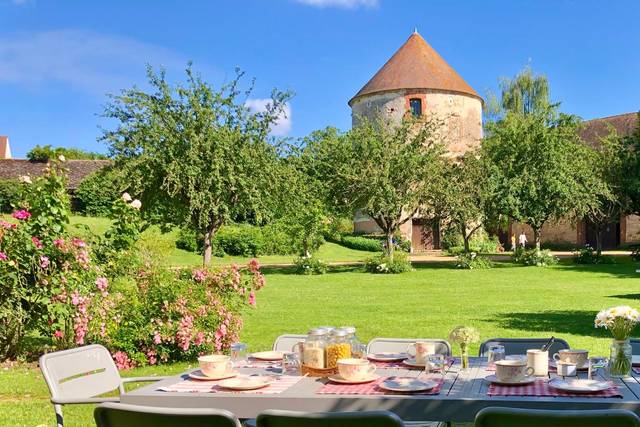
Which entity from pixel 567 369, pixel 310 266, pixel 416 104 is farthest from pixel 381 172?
pixel 567 369

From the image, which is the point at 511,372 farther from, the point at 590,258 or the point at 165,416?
the point at 590,258

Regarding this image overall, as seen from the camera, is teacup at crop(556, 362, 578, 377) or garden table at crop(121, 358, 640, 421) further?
teacup at crop(556, 362, 578, 377)

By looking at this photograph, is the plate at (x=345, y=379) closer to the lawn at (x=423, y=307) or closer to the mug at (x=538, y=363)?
the mug at (x=538, y=363)

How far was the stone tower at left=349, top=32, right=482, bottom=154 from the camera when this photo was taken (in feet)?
119

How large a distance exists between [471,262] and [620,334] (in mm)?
22708

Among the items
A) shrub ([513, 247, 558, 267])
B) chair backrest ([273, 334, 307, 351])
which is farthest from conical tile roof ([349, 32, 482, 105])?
chair backrest ([273, 334, 307, 351])

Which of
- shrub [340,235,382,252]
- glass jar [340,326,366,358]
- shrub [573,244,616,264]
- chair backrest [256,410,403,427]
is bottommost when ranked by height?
shrub [573,244,616,264]

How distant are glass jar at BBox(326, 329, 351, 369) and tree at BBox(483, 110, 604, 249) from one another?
77.3ft

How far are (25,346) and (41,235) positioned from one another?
1.63 meters

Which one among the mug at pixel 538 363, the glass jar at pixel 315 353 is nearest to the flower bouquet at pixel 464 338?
the mug at pixel 538 363

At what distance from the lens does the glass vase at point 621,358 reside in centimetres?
335

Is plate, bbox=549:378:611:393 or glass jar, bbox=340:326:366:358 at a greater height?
glass jar, bbox=340:326:366:358

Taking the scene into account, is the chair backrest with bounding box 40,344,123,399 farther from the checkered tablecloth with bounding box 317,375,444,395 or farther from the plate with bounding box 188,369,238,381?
the checkered tablecloth with bounding box 317,375,444,395

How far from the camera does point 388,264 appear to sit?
80.2 ft
